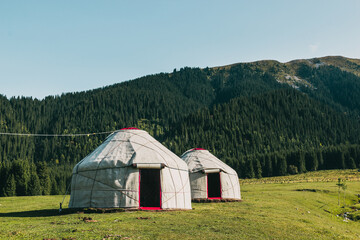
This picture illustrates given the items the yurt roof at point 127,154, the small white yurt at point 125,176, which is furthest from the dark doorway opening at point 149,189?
the small white yurt at point 125,176

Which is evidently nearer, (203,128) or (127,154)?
(127,154)

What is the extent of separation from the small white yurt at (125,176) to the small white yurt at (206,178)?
6.03 metres

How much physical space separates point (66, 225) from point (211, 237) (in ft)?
18.2

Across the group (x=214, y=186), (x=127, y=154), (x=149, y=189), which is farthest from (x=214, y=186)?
(x=127, y=154)

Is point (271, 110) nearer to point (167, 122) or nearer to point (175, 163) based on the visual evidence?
point (167, 122)

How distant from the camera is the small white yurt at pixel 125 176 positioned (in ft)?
52.9

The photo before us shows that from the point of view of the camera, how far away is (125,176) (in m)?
16.3

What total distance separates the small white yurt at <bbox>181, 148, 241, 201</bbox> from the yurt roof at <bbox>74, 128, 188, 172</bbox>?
5832mm

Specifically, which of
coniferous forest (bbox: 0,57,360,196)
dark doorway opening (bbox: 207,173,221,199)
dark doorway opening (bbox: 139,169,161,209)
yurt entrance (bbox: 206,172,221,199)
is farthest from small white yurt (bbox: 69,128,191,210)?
coniferous forest (bbox: 0,57,360,196)

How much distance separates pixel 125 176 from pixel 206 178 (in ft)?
33.4

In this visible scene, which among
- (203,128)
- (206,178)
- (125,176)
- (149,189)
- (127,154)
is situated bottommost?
(149,189)

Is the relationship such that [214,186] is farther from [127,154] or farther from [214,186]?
[127,154]

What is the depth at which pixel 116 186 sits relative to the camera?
53.0 ft

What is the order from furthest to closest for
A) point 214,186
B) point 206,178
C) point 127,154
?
point 214,186 < point 206,178 < point 127,154
